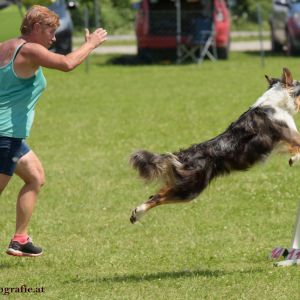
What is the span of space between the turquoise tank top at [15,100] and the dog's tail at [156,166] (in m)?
0.91

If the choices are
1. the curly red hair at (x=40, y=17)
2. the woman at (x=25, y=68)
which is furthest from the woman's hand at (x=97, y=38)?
the curly red hair at (x=40, y=17)

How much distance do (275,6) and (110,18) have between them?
28.7 feet

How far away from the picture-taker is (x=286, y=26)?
24859mm

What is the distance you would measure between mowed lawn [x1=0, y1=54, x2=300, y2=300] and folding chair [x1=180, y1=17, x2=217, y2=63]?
629cm

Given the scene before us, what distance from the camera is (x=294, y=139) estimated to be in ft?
22.9

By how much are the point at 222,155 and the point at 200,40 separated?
17.6 meters

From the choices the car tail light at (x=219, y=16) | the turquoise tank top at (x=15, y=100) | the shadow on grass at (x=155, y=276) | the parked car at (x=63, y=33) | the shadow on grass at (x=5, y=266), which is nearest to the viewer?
the shadow on grass at (x=155, y=276)

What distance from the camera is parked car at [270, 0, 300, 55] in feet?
79.0

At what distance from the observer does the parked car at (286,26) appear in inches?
948

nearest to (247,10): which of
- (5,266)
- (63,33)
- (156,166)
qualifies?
(63,33)

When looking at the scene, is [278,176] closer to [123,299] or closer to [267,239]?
[267,239]

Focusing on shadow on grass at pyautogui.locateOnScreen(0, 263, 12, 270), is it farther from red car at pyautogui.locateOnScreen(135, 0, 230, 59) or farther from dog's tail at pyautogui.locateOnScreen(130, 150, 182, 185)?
red car at pyautogui.locateOnScreen(135, 0, 230, 59)

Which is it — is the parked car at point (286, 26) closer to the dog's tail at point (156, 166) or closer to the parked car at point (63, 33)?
the parked car at point (63, 33)

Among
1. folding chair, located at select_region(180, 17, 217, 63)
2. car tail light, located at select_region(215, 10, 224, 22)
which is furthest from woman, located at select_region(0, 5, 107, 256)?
car tail light, located at select_region(215, 10, 224, 22)
